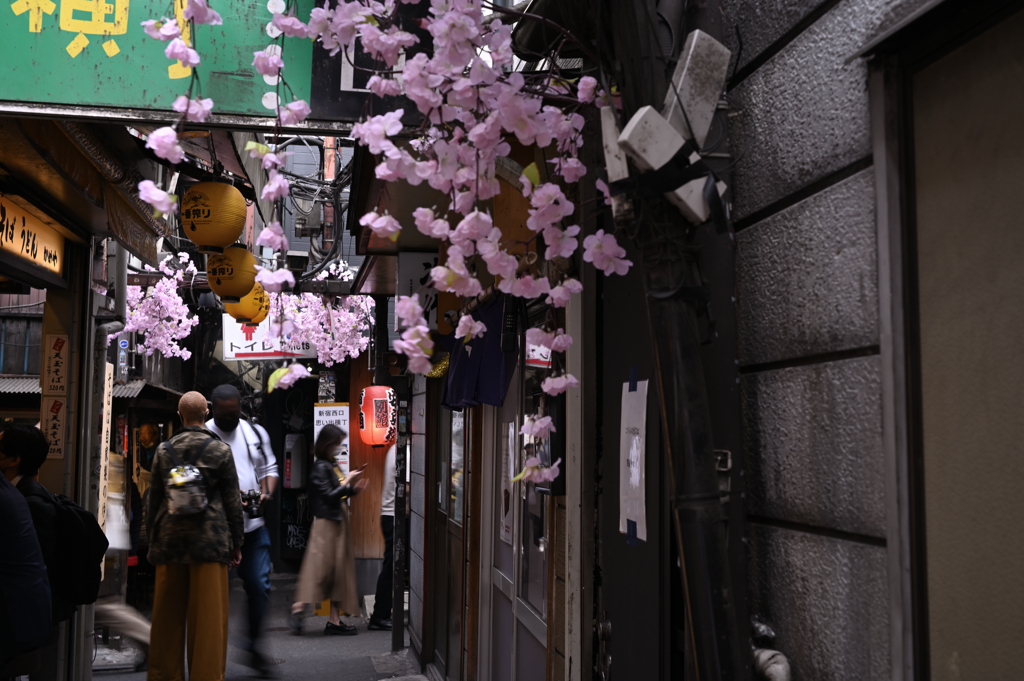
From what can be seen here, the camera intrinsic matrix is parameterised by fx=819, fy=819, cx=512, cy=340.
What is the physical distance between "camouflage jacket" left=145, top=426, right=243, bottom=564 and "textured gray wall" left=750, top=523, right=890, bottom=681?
6.11 m

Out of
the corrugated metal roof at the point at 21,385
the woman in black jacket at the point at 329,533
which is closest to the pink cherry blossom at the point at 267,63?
the woman in black jacket at the point at 329,533

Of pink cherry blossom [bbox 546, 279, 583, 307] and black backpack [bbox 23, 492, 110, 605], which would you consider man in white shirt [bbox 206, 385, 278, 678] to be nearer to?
black backpack [bbox 23, 492, 110, 605]

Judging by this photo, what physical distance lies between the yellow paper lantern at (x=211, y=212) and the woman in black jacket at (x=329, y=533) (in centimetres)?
418

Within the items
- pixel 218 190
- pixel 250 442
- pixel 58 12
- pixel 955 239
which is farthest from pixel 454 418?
pixel 955 239

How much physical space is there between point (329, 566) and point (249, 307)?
3.67 meters

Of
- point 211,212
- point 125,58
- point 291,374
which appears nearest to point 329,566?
point 211,212

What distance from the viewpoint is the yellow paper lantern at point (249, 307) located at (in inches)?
374

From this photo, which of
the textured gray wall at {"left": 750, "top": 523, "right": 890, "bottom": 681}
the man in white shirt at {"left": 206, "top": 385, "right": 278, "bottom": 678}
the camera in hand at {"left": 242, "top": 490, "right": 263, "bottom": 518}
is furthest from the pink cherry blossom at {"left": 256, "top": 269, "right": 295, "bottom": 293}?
the camera in hand at {"left": 242, "top": 490, "right": 263, "bottom": 518}

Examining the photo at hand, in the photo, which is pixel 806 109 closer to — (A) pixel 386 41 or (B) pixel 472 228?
(B) pixel 472 228

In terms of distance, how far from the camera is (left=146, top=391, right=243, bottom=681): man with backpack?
300 inches

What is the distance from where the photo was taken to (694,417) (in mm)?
2422

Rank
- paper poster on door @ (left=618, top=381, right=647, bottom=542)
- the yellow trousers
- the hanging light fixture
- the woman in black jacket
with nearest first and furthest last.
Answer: paper poster on door @ (left=618, top=381, right=647, bottom=542)
the yellow trousers
the woman in black jacket
the hanging light fixture

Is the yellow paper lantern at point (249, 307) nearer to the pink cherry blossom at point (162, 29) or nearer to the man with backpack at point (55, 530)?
the man with backpack at point (55, 530)

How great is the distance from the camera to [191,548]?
7.62 meters
